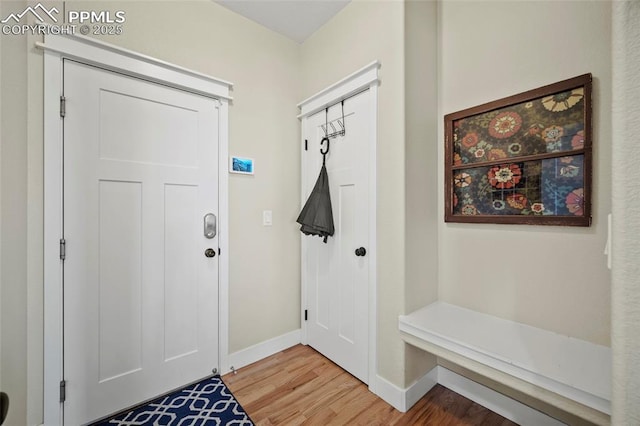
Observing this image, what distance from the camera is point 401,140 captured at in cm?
157

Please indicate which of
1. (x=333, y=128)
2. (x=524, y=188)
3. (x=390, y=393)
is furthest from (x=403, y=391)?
(x=333, y=128)

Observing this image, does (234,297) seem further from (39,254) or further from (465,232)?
(465,232)

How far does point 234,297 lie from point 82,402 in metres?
0.98

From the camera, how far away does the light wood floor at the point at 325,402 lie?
151 centimetres

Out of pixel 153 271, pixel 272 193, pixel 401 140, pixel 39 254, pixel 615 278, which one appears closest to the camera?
pixel 615 278

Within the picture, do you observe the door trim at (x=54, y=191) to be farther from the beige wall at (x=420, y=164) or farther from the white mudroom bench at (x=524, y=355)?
the white mudroom bench at (x=524, y=355)

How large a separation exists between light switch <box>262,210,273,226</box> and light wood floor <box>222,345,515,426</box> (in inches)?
45.1

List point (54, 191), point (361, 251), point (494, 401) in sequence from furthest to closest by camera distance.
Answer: point (361, 251)
point (494, 401)
point (54, 191)

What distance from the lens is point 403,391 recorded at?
1.56m

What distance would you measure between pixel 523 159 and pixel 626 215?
0.98 meters

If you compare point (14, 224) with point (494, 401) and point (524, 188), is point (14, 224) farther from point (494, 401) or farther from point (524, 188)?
point (494, 401)

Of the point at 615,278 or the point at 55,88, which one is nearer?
the point at 615,278

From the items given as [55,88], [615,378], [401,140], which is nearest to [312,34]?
[401,140]

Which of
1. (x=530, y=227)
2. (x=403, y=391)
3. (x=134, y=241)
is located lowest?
(x=403, y=391)
